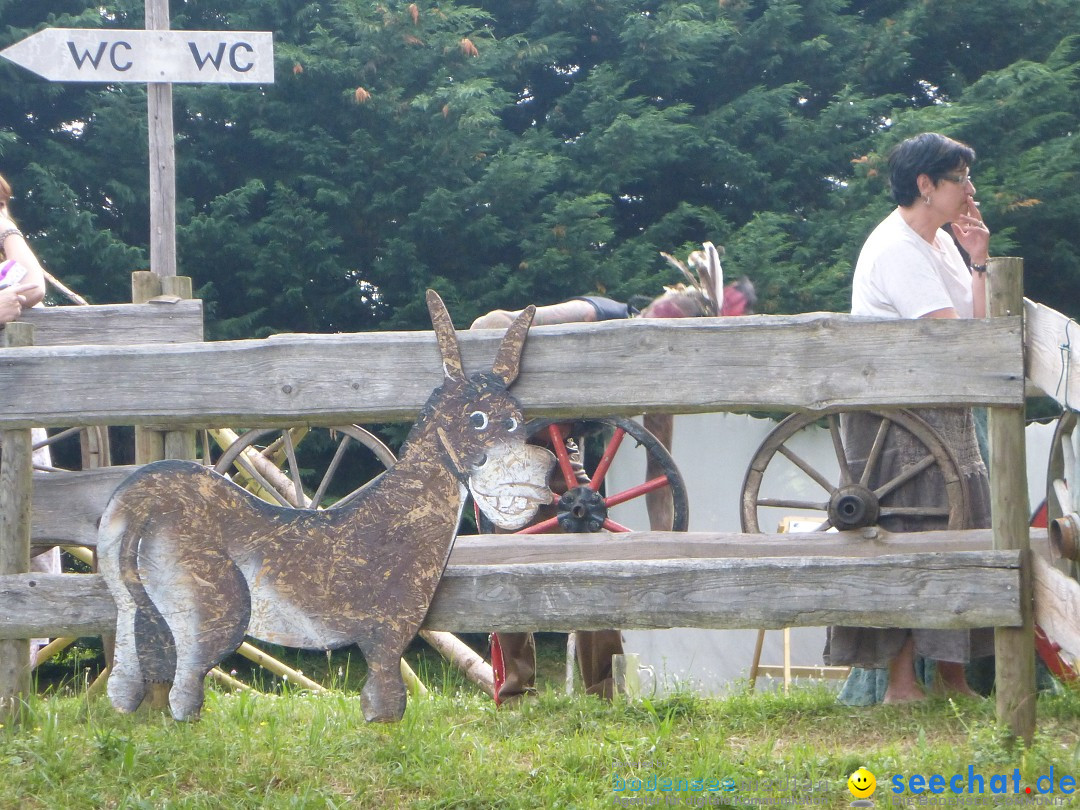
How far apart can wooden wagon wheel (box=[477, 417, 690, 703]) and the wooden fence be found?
Answer: 1.17 meters

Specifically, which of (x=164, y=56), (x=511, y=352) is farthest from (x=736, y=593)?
(x=164, y=56)

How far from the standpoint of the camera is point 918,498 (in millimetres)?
4219

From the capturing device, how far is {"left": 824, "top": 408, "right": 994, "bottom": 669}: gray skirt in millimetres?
3975

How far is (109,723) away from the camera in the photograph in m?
3.78

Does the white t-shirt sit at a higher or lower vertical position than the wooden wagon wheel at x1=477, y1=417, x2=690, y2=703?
higher

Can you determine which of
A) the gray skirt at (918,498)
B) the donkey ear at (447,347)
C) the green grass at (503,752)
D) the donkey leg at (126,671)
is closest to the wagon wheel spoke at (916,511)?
the gray skirt at (918,498)

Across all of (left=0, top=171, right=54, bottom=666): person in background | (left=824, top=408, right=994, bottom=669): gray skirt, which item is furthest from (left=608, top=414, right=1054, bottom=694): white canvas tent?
(left=0, top=171, right=54, bottom=666): person in background

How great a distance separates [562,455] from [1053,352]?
2.01m

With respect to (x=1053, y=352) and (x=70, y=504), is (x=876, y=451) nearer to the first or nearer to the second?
(x=1053, y=352)

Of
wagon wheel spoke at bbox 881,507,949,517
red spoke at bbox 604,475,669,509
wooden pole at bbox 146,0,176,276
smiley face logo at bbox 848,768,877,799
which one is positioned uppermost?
wooden pole at bbox 146,0,176,276

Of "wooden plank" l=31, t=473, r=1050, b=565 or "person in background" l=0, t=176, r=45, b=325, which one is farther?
"person in background" l=0, t=176, r=45, b=325

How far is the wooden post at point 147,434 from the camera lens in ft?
12.9

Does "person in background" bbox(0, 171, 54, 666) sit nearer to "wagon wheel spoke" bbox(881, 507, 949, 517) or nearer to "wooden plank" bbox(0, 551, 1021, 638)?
"wooden plank" bbox(0, 551, 1021, 638)

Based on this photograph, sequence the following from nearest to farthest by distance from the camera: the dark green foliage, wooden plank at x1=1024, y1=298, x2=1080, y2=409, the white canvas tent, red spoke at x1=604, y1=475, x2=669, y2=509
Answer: wooden plank at x1=1024, y1=298, x2=1080, y2=409 < red spoke at x1=604, y1=475, x2=669, y2=509 < the white canvas tent < the dark green foliage
